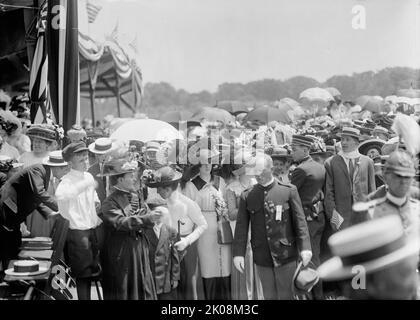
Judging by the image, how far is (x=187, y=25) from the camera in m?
4.20

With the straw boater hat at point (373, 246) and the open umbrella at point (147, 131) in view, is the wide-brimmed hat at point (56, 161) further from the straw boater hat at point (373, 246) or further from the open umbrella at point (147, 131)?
the straw boater hat at point (373, 246)

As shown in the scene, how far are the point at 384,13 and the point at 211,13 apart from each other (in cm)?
114

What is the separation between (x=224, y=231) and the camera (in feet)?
14.8

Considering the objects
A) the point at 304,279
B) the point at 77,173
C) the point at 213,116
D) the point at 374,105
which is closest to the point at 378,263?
the point at 304,279

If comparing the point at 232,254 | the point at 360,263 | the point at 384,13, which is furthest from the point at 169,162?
the point at 360,263

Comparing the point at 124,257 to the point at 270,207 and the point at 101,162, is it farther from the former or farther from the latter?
the point at 270,207

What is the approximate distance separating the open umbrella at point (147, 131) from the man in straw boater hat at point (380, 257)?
8.47 feet

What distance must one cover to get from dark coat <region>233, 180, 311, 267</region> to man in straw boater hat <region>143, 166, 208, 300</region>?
324 millimetres

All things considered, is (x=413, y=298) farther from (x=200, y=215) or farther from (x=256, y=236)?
(x=200, y=215)

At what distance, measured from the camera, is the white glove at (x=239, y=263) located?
4234mm

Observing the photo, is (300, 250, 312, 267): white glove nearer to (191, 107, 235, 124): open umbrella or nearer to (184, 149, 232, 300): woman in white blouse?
(184, 149, 232, 300): woman in white blouse

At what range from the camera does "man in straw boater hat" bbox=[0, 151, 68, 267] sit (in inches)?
170

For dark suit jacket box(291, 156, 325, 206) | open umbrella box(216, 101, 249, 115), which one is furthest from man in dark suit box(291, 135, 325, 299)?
open umbrella box(216, 101, 249, 115)

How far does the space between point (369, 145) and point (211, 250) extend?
67.9 inches
